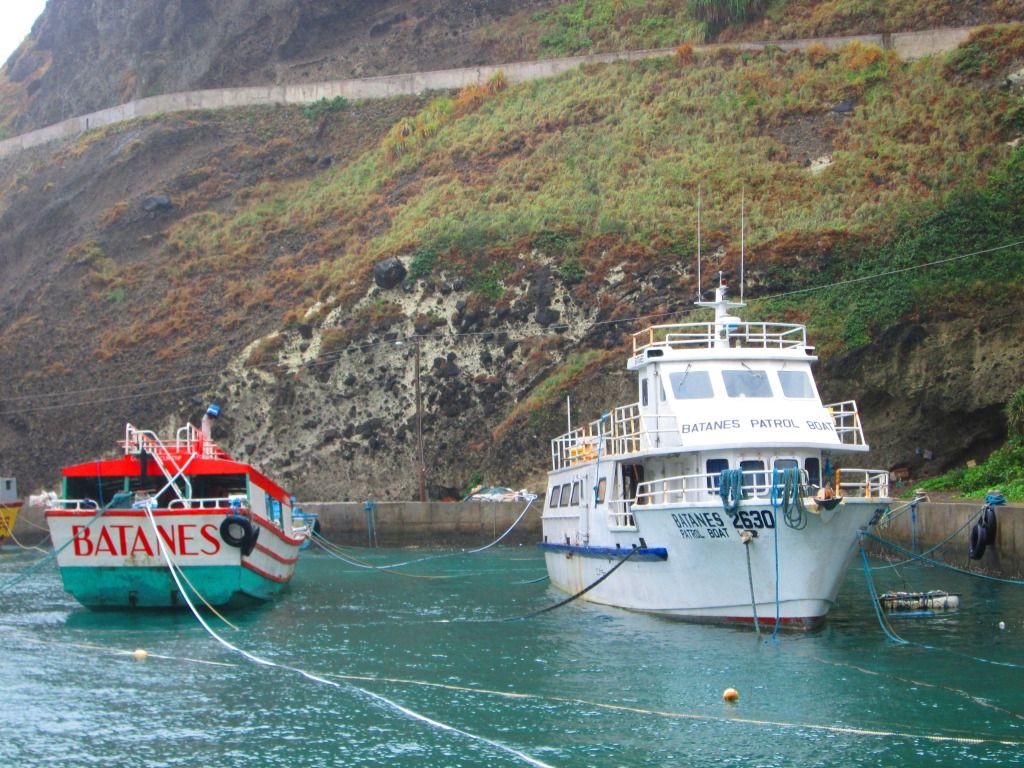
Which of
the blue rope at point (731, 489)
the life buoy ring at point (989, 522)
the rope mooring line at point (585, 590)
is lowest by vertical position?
the rope mooring line at point (585, 590)

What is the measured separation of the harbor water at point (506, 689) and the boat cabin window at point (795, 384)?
466 centimetres

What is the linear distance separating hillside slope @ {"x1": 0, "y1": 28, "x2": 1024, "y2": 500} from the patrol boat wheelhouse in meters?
20.5

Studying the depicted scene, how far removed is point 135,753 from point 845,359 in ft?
111

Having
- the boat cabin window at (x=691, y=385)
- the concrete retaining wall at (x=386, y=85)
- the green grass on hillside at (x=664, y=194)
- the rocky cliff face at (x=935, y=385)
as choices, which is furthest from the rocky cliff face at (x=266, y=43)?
the boat cabin window at (x=691, y=385)

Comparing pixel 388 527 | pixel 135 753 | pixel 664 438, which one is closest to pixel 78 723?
pixel 135 753

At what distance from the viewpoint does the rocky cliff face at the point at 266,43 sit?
270 ft

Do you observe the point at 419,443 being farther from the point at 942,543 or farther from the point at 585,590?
the point at 585,590

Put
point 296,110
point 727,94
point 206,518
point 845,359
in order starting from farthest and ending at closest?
point 296,110
point 727,94
point 845,359
point 206,518

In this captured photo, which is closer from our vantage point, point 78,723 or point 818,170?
point 78,723

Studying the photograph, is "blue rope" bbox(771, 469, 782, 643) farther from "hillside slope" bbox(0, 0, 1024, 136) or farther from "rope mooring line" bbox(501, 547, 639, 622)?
"hillside slope" bbox(0, 0, 1024, 136)

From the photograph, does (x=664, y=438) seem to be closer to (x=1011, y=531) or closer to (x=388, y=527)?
(x=1011, y=531)

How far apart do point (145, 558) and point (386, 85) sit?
2219 inches

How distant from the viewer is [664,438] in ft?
79.6

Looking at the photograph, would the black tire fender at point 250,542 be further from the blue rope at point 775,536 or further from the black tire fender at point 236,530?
the blue rope at point 775,536
